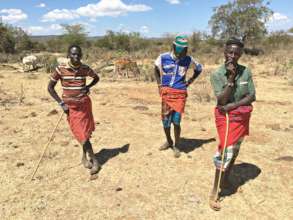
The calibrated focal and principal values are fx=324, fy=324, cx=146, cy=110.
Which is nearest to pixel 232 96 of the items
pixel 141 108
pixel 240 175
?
pixel 240 175

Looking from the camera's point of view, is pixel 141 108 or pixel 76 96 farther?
pixel 141 108

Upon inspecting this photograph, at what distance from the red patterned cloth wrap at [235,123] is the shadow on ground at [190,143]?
176 centimetres

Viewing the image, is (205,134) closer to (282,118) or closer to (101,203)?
(282,118)

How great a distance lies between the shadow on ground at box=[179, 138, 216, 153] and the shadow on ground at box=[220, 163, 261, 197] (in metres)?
0.80

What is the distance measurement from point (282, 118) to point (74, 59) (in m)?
4.58

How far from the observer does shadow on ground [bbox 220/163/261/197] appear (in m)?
3.63

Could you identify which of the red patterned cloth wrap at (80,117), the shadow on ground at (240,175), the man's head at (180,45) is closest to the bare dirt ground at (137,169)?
the shadow on ground at (240,175)

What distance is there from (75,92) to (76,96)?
0.05 metres

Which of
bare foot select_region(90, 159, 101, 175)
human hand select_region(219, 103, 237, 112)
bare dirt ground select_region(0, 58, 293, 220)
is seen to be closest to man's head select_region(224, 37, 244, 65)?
human hand select_region(219, 103, 237, 112)

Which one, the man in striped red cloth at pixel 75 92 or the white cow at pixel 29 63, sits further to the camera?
the white cow at pixel 29 63

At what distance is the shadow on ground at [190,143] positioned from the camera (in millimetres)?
4848

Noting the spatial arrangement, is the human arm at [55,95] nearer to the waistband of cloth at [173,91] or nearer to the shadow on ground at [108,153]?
the shadow on ground at [108,153]

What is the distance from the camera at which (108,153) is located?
4.78 meters

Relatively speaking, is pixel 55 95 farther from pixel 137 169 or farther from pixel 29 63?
pixel 29 63
